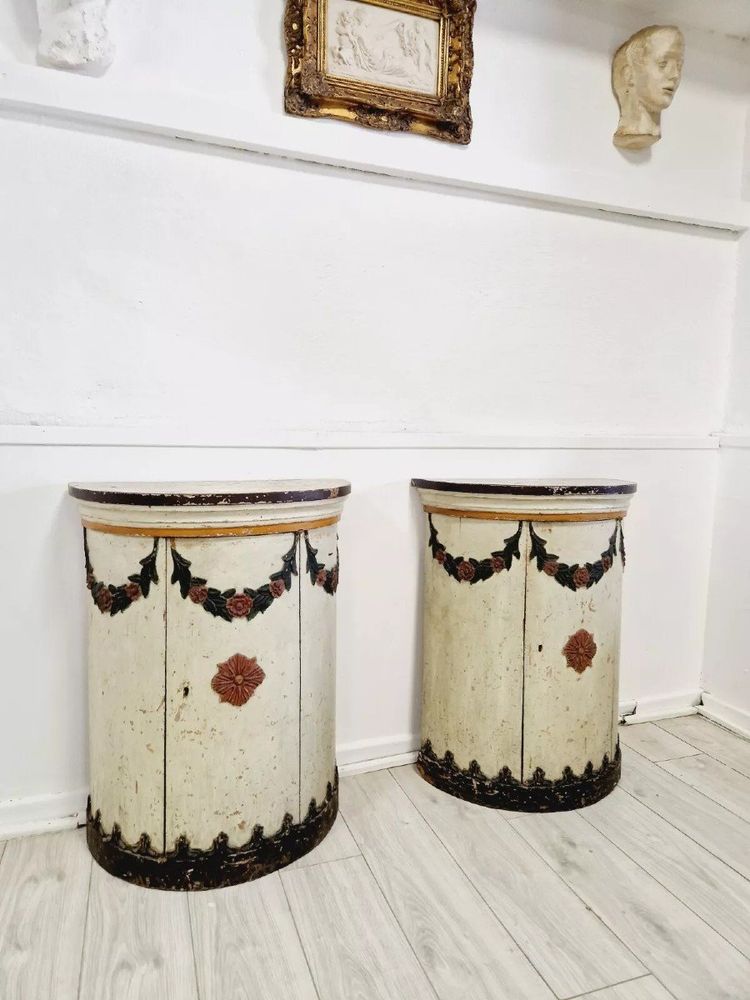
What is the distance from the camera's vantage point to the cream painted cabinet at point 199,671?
1438 mm

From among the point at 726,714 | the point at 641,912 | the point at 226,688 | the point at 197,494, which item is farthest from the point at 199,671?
the point at 726,714

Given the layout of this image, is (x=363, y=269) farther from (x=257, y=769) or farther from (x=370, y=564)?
(x=257, y=769)

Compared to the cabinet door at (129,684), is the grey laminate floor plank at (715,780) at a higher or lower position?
lower

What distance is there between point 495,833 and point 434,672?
17.6 inches

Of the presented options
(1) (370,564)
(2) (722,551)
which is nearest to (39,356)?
(1) (370,564)

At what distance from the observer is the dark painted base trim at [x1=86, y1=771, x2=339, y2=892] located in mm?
1494

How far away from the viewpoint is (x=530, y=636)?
180 centimetres

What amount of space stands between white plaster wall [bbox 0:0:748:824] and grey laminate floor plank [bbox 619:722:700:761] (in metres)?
0.14

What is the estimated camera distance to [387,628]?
82.1 inches

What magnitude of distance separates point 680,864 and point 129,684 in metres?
1.38

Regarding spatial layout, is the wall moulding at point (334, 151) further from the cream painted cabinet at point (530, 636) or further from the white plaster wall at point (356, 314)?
the cream painted cabinet at point (530, 636)

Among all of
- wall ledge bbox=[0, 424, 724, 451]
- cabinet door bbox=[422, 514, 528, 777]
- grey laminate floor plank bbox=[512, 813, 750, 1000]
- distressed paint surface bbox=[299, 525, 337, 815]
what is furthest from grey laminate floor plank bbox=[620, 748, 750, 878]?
wall ledge bbox=[0, 424, 724, 451]

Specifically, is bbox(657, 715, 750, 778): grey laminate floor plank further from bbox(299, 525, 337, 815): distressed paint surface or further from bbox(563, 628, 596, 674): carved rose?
bbox(299, 525, 337, 815): distressed paint surface

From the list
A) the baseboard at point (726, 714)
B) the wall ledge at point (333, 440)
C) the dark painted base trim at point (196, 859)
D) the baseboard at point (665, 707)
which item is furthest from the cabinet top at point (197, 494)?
the baseboard at point (726, 714)
